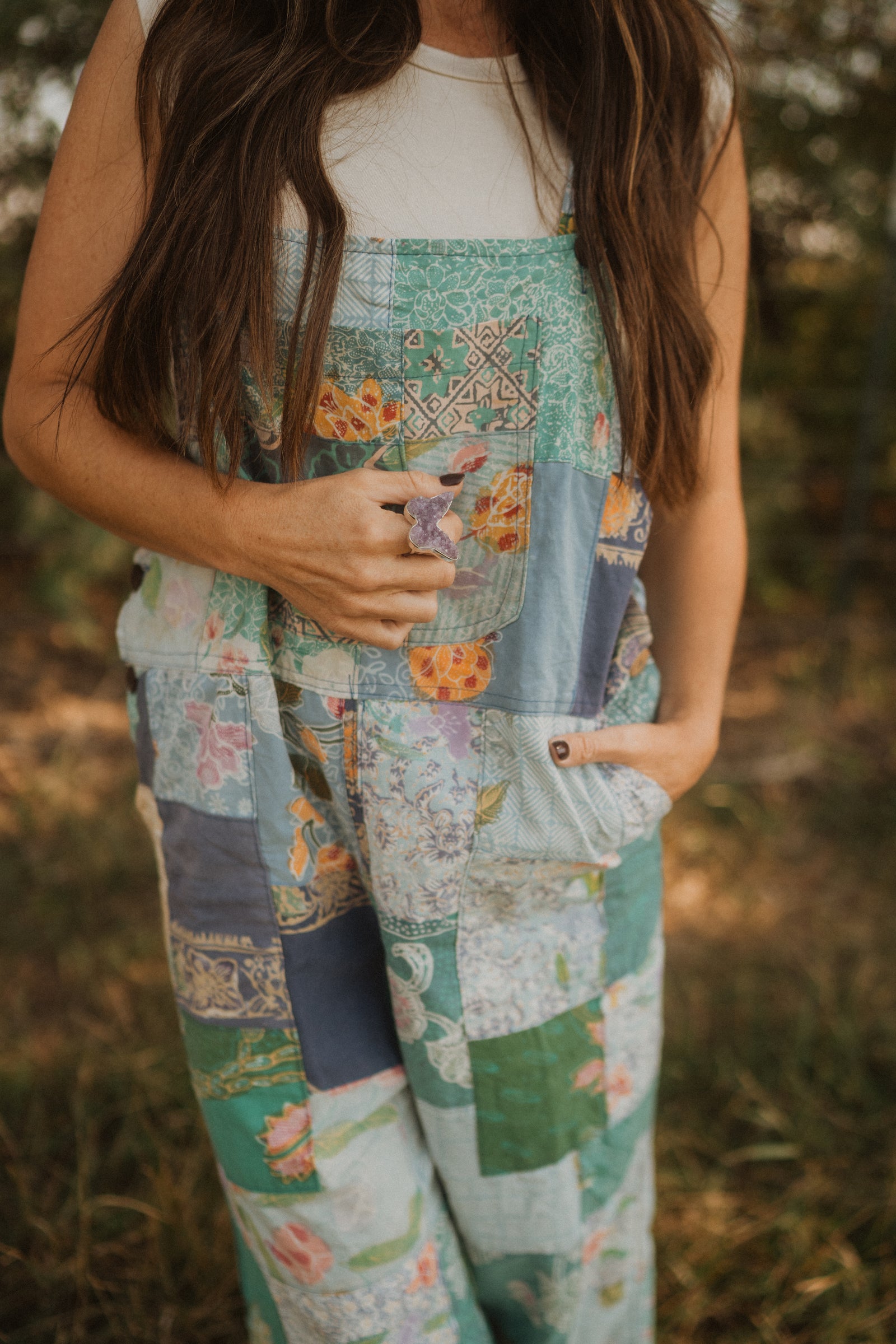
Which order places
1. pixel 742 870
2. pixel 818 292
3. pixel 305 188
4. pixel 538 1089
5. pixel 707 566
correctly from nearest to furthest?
pixel 305 188 → pixel 538 1089 → pixel 707 566 → pixel 742 870 → pixel 818 292

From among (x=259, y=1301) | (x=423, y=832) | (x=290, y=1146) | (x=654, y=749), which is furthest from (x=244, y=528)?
(x=259, y=1301)

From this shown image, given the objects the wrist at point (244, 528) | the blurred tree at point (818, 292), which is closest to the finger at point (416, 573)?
the wrist at point (244, 528)

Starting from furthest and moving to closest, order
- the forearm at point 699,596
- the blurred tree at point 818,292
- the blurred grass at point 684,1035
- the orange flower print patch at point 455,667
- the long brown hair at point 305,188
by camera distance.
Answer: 1. the blurred tree at point 818,292
2. the blurred grass at point 684,1035
3. the forearm at point 699,596
4. the orange flower print patch at point 455,667
5. the long brown hair at point 305,188

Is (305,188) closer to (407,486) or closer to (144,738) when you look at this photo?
(407,486)

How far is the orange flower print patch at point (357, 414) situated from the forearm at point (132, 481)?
0.30 ft

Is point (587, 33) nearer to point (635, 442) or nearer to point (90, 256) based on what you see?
point (635, 442)

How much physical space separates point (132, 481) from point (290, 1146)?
620 millimetres

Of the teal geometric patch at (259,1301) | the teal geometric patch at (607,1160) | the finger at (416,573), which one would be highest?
the finger at (416,573)

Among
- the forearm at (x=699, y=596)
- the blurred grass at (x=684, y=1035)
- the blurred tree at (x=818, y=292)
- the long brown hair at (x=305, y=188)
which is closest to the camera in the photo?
the long brown hair at (x=305, y=188)

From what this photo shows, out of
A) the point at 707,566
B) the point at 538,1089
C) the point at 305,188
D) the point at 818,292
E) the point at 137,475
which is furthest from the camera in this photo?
the point at 818,292

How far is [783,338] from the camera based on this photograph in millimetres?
3109

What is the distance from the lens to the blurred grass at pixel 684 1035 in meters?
1.53

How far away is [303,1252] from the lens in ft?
3.04

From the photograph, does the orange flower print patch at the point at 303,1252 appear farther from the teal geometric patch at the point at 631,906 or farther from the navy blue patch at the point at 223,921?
the teal geometric patch at the point at 631,906
